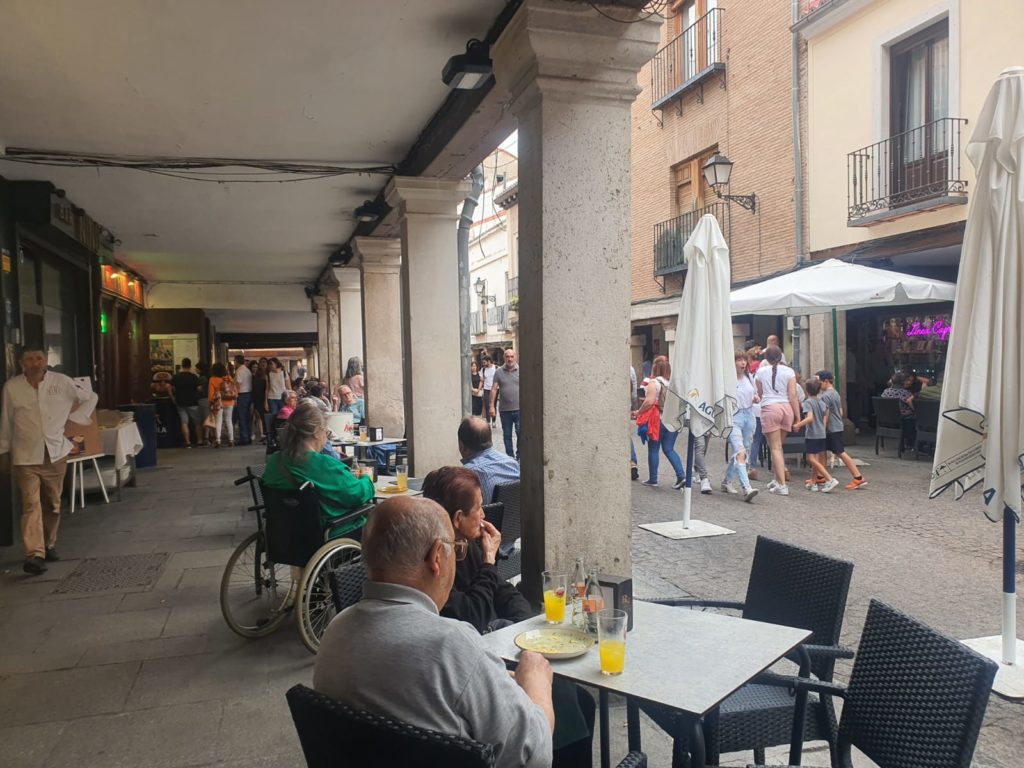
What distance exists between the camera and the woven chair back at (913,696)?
1.88 m

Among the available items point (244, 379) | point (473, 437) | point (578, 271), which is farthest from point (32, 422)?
point (244, 379)

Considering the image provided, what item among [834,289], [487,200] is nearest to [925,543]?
[834,289]

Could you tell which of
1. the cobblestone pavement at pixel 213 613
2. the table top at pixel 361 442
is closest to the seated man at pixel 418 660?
the cobblestone pavement at pixel 213 613

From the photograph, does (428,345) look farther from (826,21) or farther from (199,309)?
(199,309)

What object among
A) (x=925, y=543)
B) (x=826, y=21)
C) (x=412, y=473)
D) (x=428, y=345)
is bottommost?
(x=925, y=543)

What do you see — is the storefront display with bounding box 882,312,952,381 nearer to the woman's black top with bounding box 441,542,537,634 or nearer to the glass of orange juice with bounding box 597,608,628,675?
the woman's black top with bounding box 441,542,537,634

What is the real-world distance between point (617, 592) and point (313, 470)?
225 cm

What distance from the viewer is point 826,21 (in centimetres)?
1252

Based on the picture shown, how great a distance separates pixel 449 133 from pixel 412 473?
9.33 ft

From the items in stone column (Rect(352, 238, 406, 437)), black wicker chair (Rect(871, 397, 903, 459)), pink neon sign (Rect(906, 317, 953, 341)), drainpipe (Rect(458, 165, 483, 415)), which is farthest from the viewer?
pink neon sign (Rect(906, 317, 953, 341))

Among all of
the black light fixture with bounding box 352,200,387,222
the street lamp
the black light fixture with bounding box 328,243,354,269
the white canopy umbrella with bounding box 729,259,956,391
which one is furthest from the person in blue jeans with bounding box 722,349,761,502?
the street lamp

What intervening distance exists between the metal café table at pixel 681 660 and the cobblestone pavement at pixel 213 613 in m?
0.10

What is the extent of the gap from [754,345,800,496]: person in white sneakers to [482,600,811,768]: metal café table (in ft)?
21.3

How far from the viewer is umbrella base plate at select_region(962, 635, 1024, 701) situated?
3.49 m
